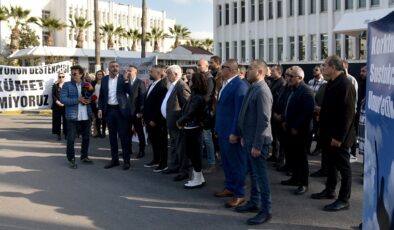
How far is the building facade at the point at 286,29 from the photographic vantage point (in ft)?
141

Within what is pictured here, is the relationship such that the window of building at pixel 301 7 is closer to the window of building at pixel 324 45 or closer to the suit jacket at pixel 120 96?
the window of building at pixel 324 45

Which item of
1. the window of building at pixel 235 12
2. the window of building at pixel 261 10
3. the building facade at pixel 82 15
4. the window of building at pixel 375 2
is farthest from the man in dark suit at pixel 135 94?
the building facade at pixel 82 15

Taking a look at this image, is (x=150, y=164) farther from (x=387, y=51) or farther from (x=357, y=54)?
(x=357, y=54)

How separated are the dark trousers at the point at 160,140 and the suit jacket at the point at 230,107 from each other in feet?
9.29

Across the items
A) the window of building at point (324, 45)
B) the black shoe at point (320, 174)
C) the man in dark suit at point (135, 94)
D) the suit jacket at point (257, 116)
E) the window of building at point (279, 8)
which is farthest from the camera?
the window of building at point (279, 8)

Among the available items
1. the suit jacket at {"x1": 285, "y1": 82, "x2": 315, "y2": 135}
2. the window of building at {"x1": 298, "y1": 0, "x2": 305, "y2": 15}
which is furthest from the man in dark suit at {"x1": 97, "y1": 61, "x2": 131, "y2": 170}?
the window of building at {"x1": 298, "y1": 0, "x2": 305, "y2": 15}

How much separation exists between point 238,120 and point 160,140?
3647 millimetres

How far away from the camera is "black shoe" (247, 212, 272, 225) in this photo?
637 centimetres

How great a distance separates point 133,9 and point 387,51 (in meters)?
90.8

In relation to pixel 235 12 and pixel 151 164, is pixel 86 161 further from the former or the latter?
pixel 235 12

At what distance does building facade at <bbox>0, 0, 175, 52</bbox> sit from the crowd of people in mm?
62628

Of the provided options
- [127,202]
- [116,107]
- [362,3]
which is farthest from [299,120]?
[362,3]

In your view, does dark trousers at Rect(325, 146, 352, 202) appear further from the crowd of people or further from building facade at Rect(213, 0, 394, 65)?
building facade at Rect(213, 0, 394, 65)

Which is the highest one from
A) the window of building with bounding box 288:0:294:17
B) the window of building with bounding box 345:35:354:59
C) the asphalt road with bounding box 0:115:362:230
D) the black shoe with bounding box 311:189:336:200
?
the window of building with bounding box 288:0:294:17
